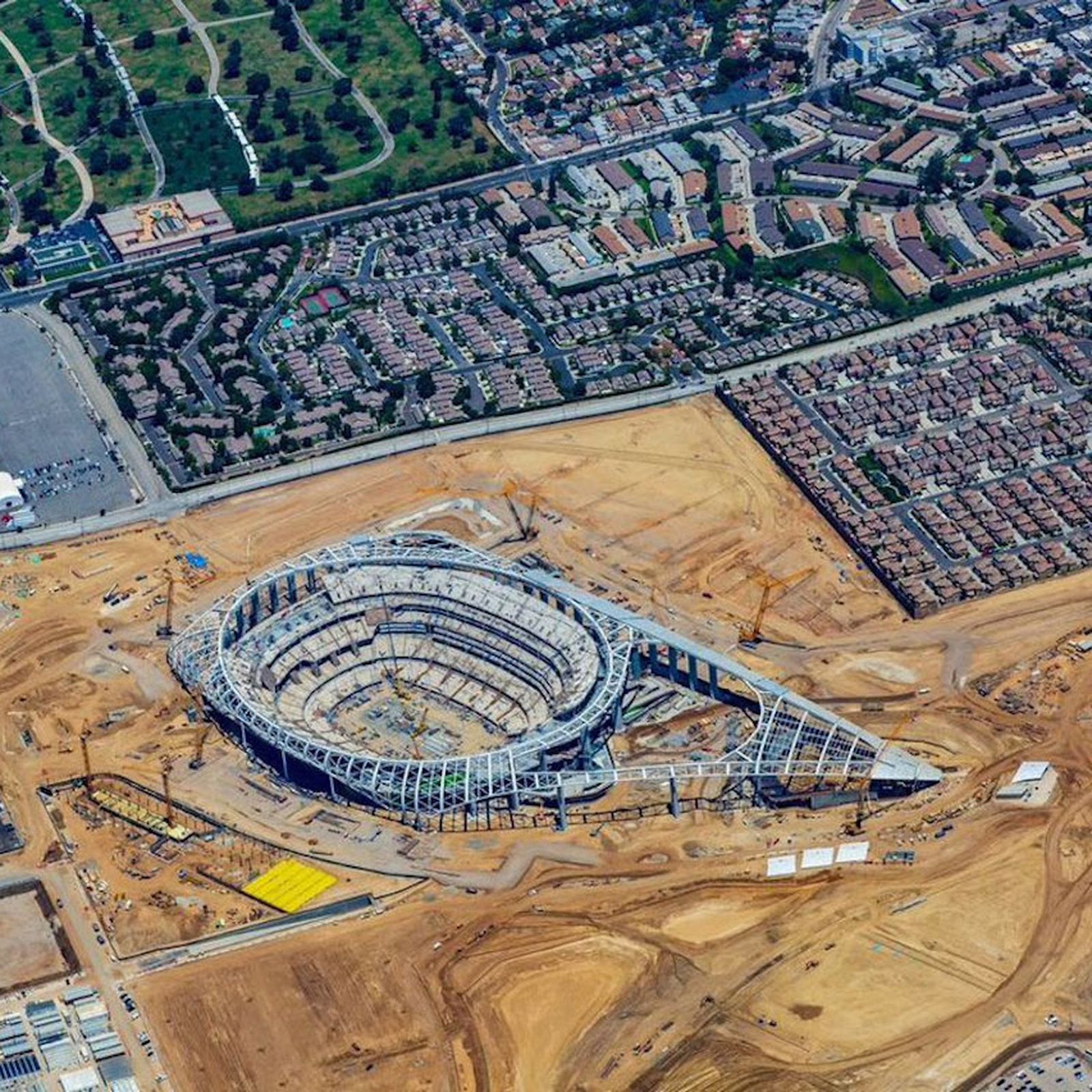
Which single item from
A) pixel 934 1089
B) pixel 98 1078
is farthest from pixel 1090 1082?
pixel 98 1078

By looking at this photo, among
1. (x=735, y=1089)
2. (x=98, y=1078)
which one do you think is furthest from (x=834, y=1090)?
(x=98, y=1078)

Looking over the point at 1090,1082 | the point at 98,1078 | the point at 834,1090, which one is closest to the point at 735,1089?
the point at 834,1090

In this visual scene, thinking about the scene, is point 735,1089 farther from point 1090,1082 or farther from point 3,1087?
point 3,1087

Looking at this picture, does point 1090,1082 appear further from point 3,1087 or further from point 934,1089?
point 3,1087

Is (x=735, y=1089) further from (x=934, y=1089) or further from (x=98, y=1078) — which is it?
(x=98, y=1078)

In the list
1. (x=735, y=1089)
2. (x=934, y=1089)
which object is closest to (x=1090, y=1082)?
(x=934, y=1089)
